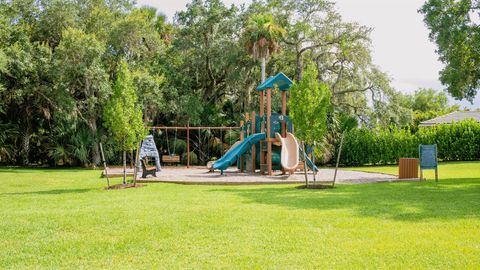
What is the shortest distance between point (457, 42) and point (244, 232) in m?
12.7

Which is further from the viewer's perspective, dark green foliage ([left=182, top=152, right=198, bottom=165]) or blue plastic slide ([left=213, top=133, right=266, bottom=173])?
dark green foliage ([left=182, top=152, right=198, bottom=165])

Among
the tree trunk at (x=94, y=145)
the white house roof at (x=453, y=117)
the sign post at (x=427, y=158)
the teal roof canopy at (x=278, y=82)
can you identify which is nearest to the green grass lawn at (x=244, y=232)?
the sign post at (x=427, y=158)

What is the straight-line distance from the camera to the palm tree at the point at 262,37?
2514cm

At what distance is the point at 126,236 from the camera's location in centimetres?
682

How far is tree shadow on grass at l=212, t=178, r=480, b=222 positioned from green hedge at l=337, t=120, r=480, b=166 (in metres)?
15.1

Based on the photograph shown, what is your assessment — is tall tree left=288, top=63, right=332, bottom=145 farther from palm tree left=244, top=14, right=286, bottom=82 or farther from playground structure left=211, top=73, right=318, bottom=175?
palm tree left=244, top=14, right=286, bottom=82

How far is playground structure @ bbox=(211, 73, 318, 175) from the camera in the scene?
774 inches

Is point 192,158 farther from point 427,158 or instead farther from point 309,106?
point 309,106

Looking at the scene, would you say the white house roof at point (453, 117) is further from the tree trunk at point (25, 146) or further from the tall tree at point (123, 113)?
the tall tree at point (123, 113)

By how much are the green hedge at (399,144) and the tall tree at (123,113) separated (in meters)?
17.2

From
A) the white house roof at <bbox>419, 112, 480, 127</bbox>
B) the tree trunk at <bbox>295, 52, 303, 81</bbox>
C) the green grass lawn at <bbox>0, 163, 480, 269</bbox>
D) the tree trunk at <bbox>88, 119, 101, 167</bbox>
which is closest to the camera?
the green grass lawn at <bbox>0, 163, 480, 269</bbox>

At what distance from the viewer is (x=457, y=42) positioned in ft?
53.9

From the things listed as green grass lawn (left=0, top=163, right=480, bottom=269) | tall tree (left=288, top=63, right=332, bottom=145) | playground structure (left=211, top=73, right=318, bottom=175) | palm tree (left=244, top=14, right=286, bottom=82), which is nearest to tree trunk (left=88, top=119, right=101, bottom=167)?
palm tree (left=244, top=14, right=286, bottom=82)

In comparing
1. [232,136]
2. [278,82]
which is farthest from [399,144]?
[278,82]
